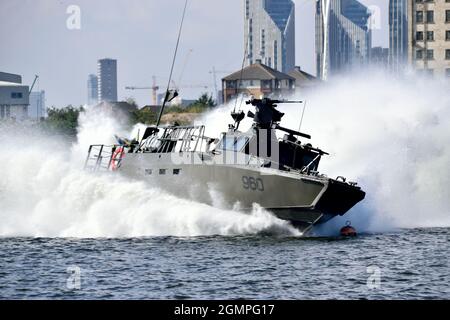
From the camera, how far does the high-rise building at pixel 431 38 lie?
18750 centimetres

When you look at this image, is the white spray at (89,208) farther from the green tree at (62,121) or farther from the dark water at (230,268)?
the green tree at (62,121)

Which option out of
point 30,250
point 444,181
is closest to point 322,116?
point 444,181

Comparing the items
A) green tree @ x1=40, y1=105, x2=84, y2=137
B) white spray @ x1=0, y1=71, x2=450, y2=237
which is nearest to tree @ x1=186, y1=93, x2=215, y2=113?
green tree @ x1=40, y1=105, x2=84, y2=137

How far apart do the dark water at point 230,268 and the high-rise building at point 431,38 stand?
137 meters

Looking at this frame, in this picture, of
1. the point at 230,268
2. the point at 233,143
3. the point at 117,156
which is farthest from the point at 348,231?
the point at 117,156

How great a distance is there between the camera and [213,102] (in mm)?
188125

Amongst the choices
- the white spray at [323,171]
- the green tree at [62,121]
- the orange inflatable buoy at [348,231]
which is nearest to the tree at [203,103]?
the green tree at [62,121]

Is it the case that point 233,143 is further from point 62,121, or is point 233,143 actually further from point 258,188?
point 62,121

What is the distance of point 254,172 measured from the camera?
51.0 m

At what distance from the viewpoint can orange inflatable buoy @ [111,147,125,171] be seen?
56.5m

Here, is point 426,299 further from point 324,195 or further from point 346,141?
point 346,141

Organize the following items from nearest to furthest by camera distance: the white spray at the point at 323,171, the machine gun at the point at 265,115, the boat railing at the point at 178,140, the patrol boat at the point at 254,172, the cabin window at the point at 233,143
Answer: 1. the patrol boat at the point at 254,172
2. the cabin window at the point at 233,143
3. the machine gun at the point at 265,115
4. the boat railing at the point at 178,140
5. the white spray at the point at 323,171
